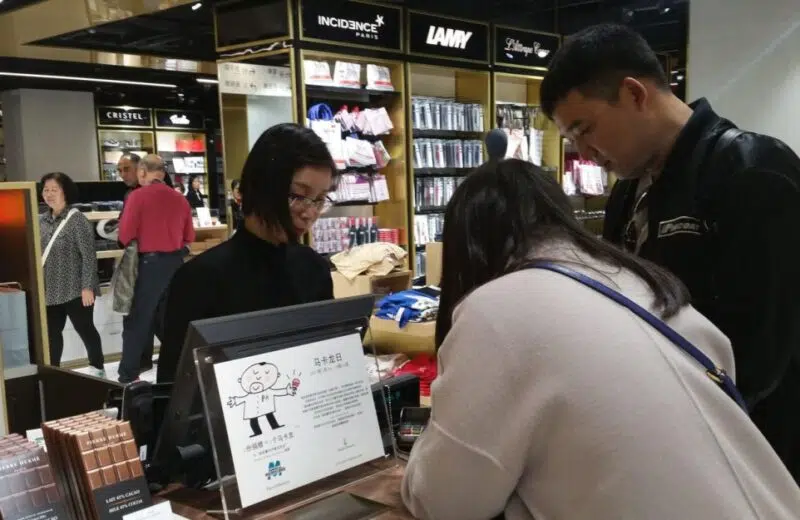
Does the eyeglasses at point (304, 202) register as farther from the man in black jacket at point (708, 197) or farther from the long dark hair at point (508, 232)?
the long dark hair at point (508, 232)

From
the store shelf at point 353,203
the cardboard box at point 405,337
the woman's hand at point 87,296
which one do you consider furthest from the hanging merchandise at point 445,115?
the cardboard box at point 405,337

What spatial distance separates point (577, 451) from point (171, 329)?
3.98 feet

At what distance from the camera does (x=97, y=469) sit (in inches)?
44.8

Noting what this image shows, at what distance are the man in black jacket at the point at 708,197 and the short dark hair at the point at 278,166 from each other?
619 mm

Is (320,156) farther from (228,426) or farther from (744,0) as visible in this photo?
(744,0)

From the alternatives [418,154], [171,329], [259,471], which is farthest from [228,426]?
[418,154]

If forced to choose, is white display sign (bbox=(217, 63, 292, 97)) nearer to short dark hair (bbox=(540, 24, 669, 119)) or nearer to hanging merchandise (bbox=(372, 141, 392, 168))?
hanging merchandise (bbox=(372, 141, 392, 168))

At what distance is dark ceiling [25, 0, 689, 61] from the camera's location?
23.8ft

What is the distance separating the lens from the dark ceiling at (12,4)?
7402 millimetres

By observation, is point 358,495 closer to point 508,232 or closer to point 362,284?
point 508,232

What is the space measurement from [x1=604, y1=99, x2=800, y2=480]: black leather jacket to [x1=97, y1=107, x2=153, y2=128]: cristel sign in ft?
37.4

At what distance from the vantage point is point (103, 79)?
10422 millimetres

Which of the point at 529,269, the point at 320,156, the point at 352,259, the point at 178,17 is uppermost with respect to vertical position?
the point at 178,17

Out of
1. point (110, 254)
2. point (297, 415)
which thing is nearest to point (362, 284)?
point (110, 254)
